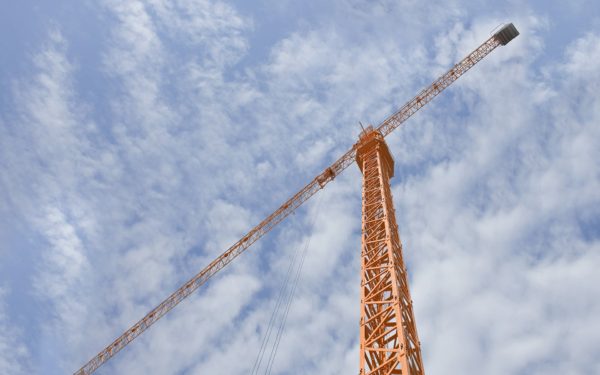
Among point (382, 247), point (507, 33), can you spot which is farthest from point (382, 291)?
point (507, 33)

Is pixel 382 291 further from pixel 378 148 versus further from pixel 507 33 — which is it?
pixel 507 33

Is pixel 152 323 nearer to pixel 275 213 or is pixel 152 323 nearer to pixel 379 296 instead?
pixel 275 213

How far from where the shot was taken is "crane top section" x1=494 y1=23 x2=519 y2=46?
4022cm

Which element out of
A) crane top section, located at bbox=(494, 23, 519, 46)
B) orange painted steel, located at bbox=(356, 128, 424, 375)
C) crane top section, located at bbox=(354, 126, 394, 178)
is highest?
crane top section, located at bbox=(494, 23, 519, 46)

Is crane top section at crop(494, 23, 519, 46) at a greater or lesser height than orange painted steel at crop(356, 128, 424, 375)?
greater

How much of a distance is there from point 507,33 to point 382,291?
29.6 meters

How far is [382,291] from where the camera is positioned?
20.9 m

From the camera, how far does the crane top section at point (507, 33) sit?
1583 inches

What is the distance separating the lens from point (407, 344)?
1789 cm

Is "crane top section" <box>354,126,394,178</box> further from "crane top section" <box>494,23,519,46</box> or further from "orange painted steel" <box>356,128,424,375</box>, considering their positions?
"crane top section" <box>494,23,519,46</box>

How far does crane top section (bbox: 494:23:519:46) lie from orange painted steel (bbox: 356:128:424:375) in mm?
18827

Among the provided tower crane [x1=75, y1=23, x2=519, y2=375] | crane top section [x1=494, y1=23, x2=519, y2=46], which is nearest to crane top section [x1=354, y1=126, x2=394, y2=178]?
tower crane [x1=75, y1=23, x2=519, y2=375]

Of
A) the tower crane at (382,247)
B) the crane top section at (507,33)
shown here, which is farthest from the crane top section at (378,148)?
the crane top section at (507,33)

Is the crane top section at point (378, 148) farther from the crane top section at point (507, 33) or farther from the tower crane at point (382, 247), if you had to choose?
the crane top section at point (507, 33)
